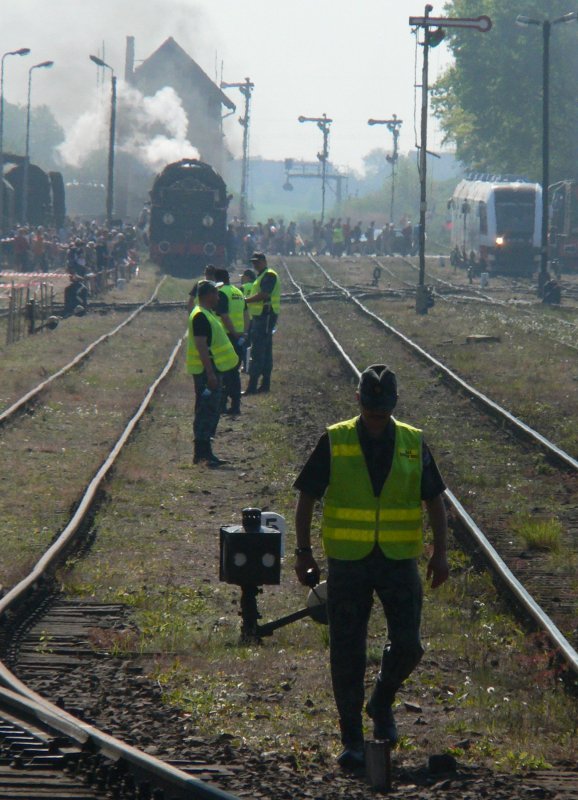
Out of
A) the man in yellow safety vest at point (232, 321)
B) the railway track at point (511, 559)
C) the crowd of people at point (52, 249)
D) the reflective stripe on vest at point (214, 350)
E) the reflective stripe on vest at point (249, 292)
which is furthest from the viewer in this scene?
the crowd of people at point (52, 249)

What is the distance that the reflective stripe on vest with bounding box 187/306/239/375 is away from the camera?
1345 cm

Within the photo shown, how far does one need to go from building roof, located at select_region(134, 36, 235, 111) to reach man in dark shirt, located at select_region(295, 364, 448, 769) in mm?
101706

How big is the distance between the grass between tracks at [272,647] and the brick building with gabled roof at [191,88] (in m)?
89.9

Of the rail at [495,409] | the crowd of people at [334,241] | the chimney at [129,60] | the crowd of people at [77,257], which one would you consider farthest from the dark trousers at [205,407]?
the chimney at [129,60]

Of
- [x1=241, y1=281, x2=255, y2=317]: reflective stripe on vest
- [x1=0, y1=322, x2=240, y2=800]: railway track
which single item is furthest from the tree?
[x1=0, y1=322, x2=240, y2=800]: railway track

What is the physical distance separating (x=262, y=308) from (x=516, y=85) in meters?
54.2

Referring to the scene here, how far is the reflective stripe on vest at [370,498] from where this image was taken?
5949 mm

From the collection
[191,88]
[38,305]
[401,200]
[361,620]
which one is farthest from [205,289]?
[401,200]

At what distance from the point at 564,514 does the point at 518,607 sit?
3485 mm

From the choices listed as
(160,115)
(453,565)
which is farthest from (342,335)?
(160,115)

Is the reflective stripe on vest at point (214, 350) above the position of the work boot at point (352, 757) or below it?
above

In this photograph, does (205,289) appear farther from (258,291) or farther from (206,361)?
(258,291)

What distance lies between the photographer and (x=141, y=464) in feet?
45.9

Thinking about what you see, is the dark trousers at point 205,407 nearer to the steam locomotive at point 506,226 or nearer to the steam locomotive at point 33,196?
the steam locomotive at point 506,226
